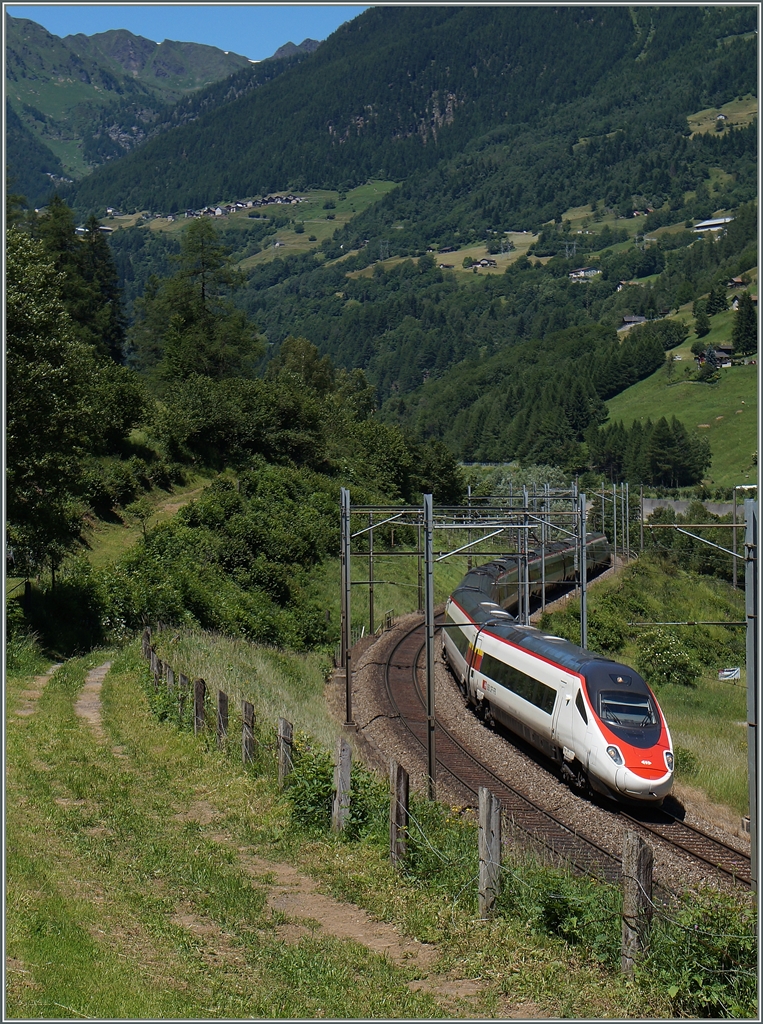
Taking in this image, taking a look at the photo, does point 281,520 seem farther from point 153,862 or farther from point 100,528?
point 153,862

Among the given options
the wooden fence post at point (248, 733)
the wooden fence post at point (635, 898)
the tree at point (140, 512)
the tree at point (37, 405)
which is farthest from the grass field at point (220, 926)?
the tree at point (140, 512)

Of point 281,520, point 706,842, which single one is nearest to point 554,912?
point 706,842

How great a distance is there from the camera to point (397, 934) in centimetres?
1095

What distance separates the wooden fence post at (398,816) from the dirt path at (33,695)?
414 inches

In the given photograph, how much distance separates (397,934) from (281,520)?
4858 centimetres

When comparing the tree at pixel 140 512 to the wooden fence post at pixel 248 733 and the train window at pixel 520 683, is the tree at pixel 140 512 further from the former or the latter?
the wooden fence post at pixel 248 733

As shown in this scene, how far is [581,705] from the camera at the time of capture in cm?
2311

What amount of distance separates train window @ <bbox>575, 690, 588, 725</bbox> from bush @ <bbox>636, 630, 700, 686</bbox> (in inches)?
984

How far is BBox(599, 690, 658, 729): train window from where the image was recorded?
22422mm

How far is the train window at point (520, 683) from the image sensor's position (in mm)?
25281

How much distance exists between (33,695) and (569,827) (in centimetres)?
1233

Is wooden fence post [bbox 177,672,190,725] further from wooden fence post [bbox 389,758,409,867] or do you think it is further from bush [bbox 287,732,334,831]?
wooden fence post [bbox 389,758,409,867]

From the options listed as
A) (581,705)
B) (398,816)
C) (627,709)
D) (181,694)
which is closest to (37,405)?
(181,694)

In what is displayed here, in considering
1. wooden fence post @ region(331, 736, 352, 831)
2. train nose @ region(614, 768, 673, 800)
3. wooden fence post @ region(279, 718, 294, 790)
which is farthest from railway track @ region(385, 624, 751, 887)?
wooden fence post @ region(279, 718, 294, 790)
